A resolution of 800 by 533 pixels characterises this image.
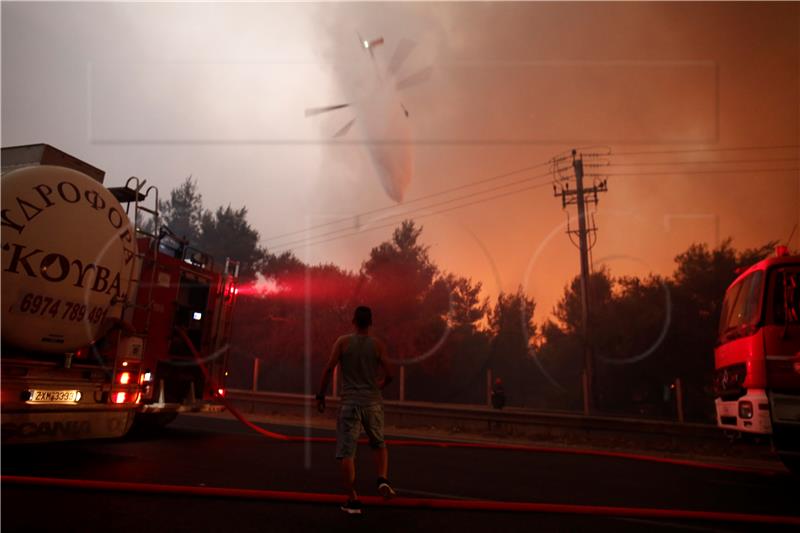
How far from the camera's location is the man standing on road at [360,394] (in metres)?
4.55

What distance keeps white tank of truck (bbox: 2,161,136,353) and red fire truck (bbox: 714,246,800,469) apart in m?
8.03

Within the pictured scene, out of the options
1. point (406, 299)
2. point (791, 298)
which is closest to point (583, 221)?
point (406, 299)

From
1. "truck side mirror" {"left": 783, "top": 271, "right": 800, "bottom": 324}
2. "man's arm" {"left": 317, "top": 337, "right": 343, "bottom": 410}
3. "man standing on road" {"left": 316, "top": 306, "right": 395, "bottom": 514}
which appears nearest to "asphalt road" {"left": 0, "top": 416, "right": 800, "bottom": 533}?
"man standing on road" {"left": 316, "top": 306, "right": 395, "bottom": 514}

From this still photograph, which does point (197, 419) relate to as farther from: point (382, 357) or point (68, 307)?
point (382, 357)

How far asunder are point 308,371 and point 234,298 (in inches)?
630

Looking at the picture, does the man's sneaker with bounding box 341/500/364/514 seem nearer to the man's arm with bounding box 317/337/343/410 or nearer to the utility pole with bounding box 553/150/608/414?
the man's arm with bounding box 317/337/343/410

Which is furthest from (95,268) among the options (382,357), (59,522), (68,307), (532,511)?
(532,511)

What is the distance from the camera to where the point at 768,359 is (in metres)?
6.43

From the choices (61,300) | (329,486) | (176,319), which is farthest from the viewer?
(176,319)

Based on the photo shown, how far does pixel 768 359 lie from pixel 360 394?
5156 mm

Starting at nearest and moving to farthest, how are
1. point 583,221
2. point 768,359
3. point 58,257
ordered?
point 58,257 < point 768,359 < point 583,221

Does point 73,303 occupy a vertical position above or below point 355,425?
above

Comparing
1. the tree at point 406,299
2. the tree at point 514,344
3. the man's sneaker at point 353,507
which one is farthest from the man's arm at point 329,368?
the tree at point 514,344

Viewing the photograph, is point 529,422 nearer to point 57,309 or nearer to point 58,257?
point 57,309
